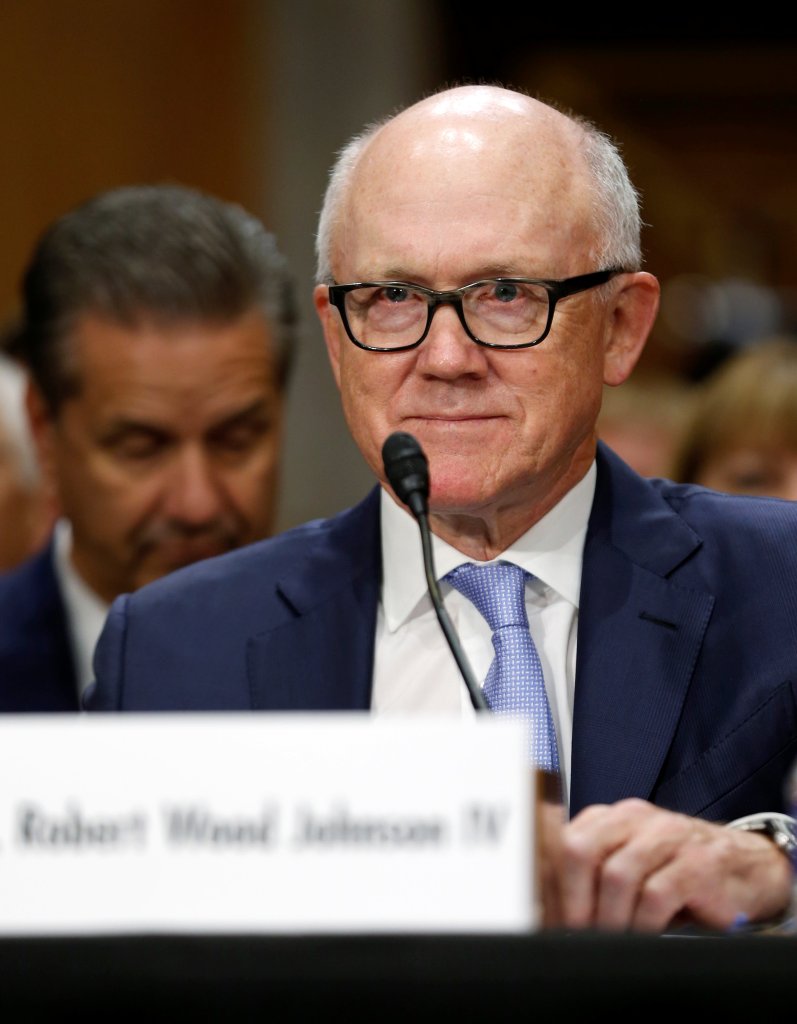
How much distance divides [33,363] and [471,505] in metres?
1.35

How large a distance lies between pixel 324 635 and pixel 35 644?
1000 millimetres

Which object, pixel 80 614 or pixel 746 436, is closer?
Answer: pixel 80 614

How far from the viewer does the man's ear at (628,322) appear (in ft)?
6.48

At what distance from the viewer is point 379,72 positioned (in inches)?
236

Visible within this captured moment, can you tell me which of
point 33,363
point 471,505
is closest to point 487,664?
point 471,505

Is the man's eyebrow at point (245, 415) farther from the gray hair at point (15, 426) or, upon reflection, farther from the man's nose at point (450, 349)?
the man's nose at point (450, 349)

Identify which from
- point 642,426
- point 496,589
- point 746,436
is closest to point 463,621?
point 496,589

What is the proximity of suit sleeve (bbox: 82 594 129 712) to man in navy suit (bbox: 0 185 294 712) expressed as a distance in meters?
0.69

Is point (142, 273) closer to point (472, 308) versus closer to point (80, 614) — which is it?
point (80, 614)

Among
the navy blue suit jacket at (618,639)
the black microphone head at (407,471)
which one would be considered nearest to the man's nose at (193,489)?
the navy blue suit jacket at (618,639)

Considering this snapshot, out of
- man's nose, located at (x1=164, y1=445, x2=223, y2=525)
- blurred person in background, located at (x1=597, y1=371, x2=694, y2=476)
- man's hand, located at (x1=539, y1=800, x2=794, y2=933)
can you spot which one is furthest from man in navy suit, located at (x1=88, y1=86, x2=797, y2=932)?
blurred person in background, located at (x1=597, y1=371, x2=694, y2=476)

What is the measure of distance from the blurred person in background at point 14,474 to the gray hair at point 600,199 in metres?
1.60

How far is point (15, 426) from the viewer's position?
3518mm

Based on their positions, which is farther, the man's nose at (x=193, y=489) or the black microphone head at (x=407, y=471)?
the man's nose at (x=193, y=489)
